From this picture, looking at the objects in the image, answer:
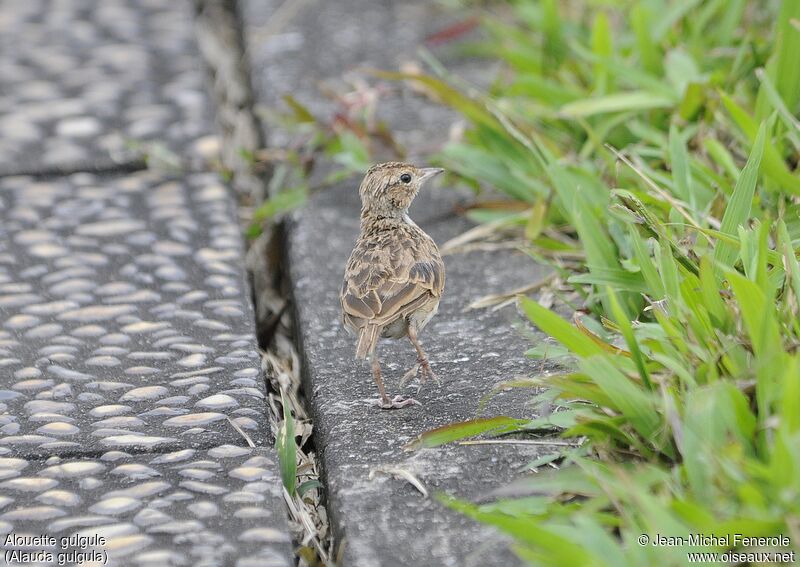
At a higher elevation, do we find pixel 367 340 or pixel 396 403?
pixel 367 340

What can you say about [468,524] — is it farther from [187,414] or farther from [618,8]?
[618,8]

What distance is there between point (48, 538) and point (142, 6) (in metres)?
4.65

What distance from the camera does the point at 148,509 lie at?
3.01m

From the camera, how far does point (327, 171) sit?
211 inches

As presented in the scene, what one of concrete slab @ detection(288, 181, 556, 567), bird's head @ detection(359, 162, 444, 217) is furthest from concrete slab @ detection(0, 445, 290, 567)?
bird's head @ detection(359, 162, 444, 217)

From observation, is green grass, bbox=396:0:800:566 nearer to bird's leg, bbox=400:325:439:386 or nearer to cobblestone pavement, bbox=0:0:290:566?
bird's leg, bbox=400:325:439:386

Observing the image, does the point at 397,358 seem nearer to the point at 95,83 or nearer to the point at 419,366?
the point at 419,366

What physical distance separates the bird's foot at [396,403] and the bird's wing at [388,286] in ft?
0.84

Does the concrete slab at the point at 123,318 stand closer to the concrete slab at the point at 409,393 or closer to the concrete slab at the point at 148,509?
the concrete slab at the point at 148,509

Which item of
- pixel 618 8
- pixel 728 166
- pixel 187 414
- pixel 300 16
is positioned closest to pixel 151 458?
pixel 187 414

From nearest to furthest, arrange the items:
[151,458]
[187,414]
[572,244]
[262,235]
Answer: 1. [151,458]
2. [187,414]
3. [572,244]
4. [262,235]

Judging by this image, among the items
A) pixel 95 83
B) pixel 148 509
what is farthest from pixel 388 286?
pixel 95 83

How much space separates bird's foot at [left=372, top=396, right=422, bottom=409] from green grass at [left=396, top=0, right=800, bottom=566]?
0.99ft

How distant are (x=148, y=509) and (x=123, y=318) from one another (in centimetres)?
121
